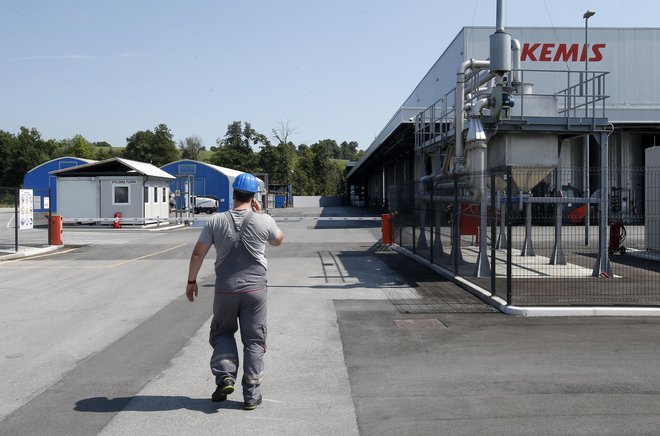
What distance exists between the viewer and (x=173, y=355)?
23.7ft

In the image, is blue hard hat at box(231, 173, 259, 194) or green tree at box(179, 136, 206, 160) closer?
blue hard hat at box(231, 173, 259, 194)

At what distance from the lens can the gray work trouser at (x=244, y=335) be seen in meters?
5.30

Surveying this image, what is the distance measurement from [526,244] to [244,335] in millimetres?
13836

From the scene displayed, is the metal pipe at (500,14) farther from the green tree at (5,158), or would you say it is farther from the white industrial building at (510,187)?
the green tree at (5,158)

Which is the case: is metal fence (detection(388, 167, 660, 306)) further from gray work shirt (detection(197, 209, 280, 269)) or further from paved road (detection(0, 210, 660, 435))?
gray work shirt (detection(197, 209, 280, 269))

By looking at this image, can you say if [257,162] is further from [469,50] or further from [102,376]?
[102,376]

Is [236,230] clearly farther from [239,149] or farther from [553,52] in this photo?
[239,149]

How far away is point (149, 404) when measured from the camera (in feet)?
18.0

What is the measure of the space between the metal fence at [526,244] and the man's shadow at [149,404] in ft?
18.2

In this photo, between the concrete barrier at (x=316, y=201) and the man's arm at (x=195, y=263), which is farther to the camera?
the concrete barrier at (x=316, y=201)

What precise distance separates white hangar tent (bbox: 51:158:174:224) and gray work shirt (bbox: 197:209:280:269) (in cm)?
3064

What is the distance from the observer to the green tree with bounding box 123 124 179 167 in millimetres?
104375

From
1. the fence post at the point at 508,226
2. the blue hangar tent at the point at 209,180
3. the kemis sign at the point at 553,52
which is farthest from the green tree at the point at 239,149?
the fence post at the point at 508,226

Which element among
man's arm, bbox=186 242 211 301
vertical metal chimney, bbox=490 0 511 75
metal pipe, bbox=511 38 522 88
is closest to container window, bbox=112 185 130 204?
metal pipe, bbox=511 38 522 88
